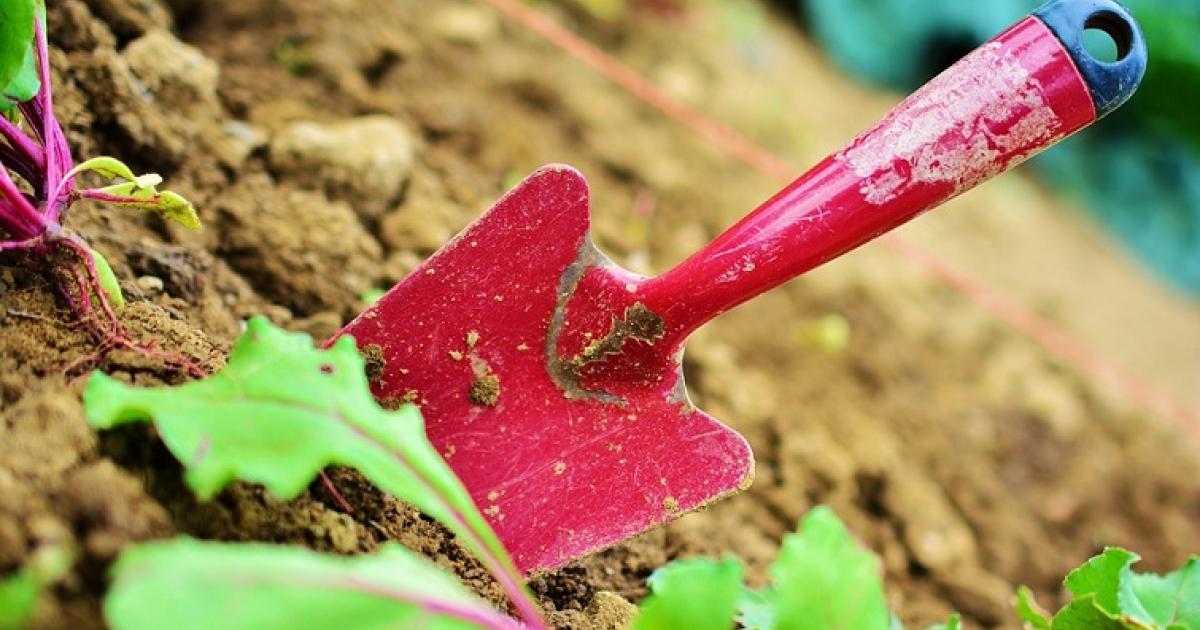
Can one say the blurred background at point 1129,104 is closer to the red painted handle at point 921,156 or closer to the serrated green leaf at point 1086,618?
the red painted handle at point 921,156

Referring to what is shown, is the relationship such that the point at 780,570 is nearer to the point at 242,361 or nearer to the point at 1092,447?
the point at 242,361

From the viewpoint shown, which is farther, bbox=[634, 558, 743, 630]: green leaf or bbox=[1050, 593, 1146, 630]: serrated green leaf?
bbox=[1050, 593, 1146, 630]: serrated green leaf

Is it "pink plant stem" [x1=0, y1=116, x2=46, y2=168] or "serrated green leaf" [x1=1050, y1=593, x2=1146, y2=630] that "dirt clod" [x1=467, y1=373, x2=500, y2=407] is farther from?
"serrated green leaf" [x1=1050, y1=593, x2=1146, y2=630]

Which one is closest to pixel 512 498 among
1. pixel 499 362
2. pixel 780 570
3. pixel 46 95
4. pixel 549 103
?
pixel 499 362

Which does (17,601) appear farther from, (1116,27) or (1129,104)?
(1129,104)

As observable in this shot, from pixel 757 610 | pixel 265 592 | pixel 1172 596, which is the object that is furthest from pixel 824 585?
pixel 1172 596

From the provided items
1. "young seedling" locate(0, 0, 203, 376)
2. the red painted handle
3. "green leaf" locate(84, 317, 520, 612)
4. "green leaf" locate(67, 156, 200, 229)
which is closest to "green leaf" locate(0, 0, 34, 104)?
"young seedling" locate(0, 0, 203, 376)
